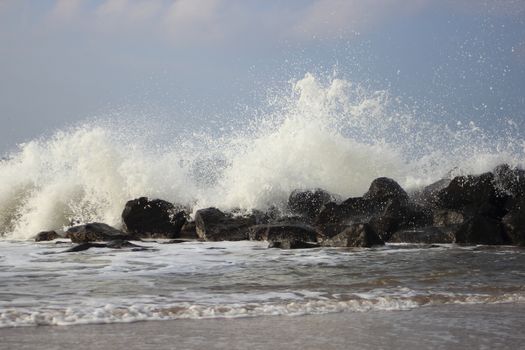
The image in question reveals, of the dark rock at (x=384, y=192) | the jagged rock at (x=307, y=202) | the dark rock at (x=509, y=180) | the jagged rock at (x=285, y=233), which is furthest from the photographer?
the jagged rock at (x=307, y=202)

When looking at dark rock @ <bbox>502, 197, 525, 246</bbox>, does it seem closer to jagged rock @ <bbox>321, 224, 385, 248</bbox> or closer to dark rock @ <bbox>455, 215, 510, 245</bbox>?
dark rock @ <bbox>455, 215, 510, 245</bbox>

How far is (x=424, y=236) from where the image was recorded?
963 centimetres

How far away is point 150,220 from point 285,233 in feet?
9.64

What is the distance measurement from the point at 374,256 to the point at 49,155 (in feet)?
34.5

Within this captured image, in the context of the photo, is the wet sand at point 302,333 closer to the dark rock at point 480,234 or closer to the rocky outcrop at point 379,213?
the dark rock at point 480,234

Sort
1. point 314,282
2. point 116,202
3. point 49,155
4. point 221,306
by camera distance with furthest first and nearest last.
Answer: point 49,155 → point 116,202 → point 314,282 → point 221,306

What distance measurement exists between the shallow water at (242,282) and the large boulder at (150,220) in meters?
2.72

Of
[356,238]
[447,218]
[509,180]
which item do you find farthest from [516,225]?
[356,238]

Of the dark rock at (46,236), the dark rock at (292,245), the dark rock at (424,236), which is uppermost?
the dark rock at (46,236)

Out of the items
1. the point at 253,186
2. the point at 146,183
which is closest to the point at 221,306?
the point at 253,186

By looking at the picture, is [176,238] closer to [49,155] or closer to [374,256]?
[374,256]

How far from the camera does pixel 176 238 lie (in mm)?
11656

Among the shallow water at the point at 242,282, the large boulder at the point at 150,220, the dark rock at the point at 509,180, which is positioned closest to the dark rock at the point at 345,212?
the shallow water at the point at 242,282

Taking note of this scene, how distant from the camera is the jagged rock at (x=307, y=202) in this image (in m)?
12.1
